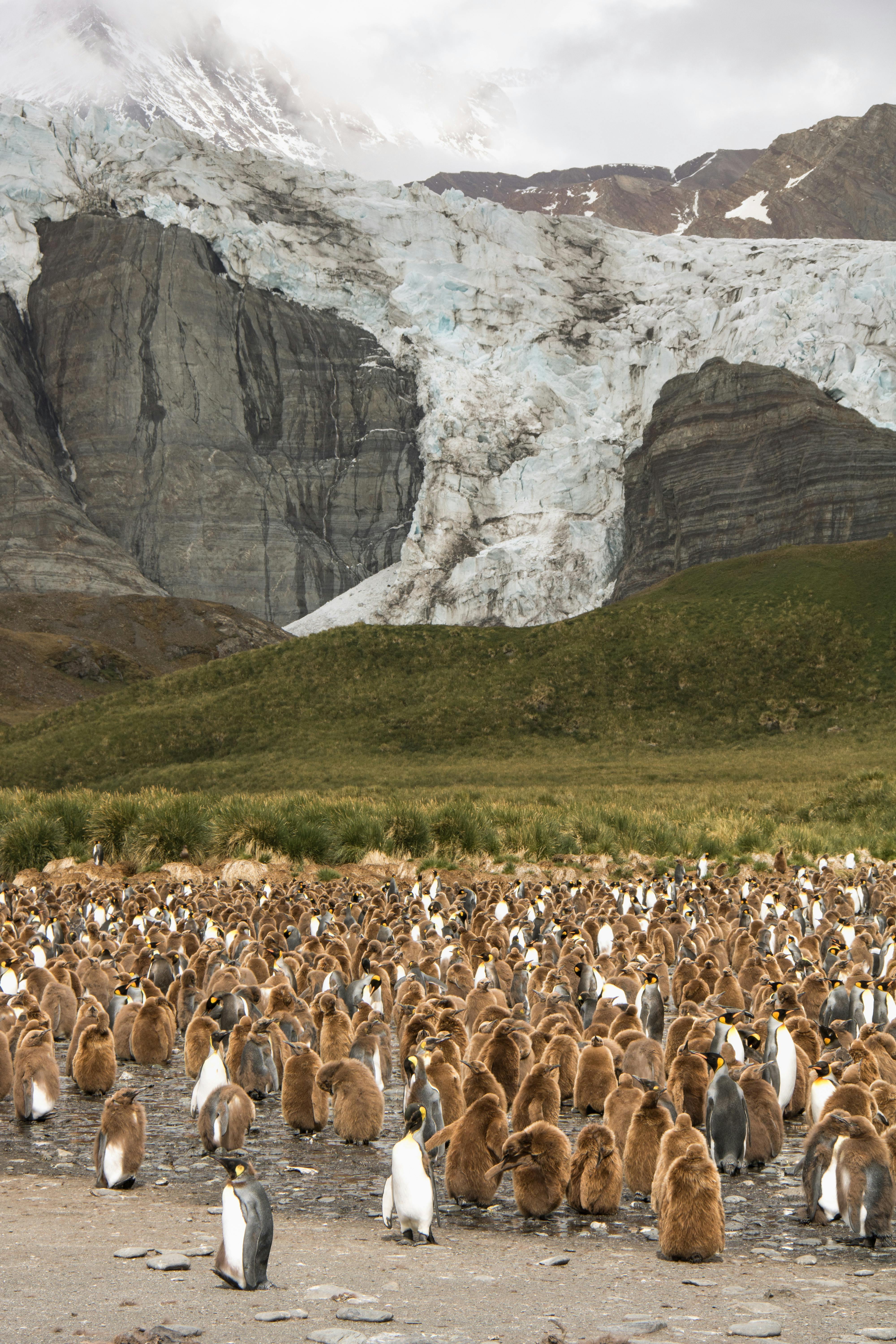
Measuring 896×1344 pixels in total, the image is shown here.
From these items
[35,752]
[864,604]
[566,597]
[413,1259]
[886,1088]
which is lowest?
[413,1259]

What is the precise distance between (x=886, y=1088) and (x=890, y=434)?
110913 millimetres

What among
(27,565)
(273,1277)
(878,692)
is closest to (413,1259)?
(273,1277)

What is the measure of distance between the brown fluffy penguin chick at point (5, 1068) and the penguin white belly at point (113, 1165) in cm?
Answer: 256

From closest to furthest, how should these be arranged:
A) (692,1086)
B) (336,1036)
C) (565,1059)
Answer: (692,1086) < (565,1059) < (336,1036)

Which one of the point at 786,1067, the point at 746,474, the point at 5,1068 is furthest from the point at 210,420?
the point at 786,1067

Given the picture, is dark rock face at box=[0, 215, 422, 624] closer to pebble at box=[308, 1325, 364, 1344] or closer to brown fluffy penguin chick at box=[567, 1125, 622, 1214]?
brown fluffy penguin chick at box=[567, 1125, 622, 1214]

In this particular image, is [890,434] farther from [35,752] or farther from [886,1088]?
[886,1088]

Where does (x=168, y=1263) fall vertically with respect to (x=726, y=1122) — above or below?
below

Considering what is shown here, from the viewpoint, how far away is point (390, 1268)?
256 inches

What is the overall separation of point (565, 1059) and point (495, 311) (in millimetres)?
131589

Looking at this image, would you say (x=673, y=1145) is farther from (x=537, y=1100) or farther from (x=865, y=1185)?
(x=537, y=1100)

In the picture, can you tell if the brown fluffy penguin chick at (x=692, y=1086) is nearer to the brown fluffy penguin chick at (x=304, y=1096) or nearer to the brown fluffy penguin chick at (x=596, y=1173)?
the brown fluffy penguin chick at (x=596, y=1173)

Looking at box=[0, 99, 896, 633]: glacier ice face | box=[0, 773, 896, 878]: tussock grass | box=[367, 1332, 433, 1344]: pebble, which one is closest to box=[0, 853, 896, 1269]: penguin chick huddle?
box=[367, 1332, 433, 1344]: pebble

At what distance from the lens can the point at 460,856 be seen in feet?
105
